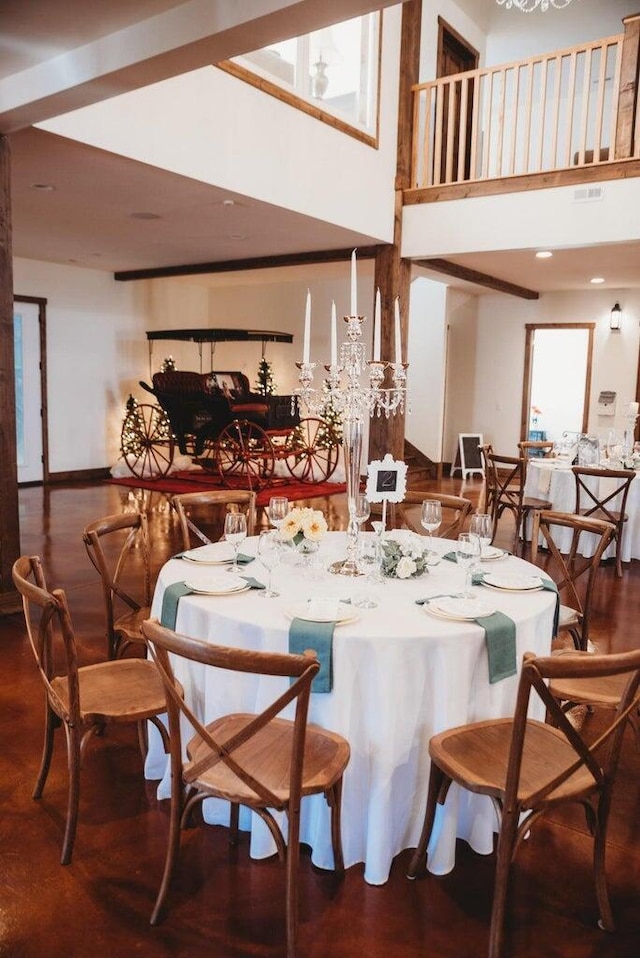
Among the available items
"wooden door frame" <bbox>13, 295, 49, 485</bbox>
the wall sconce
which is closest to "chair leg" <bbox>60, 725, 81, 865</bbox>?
"wooden door frame" <bbox>13, 295, 49, 485</bbox>

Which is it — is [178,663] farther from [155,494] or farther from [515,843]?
[155,494]

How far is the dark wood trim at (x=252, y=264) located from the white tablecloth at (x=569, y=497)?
3090 millimetres

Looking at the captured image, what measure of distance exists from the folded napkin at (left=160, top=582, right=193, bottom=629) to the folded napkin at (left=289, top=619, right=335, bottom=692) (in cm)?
49

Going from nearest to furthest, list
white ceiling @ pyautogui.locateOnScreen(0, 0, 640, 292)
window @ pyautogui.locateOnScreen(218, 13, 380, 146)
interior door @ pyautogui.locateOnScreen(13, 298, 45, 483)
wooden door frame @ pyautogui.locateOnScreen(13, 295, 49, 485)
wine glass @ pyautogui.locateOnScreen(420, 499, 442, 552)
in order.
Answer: wine glass @ pyautogui.locateOnScreen(420, 499, 442, 552) < white ceiling @ pyautogui.locateOnScreen(0, 0, 640, 292) < window @ pyautogui.locateOnScreen(218, 13, 380, 146) < interior door @ pyautogui.locateOnScreen(13, 298, 45, 483) < wooden door frame @ pyautogui.locateOnScreen(13, 295, 49, 485)

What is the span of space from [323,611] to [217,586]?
45cm

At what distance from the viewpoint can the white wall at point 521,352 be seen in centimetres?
1074

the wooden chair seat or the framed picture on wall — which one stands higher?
the framed picture on wall

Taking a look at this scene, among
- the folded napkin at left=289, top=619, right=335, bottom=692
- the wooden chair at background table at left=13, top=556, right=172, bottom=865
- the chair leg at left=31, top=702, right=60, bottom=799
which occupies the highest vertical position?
the folded napkin at left=289, top=619, right=335, bottom=692

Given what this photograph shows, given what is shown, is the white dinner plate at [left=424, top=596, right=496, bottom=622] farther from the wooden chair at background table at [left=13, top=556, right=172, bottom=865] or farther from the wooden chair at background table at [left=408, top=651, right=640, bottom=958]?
the wooden chair at background table at [left=13, top=556, right=172, bottom=865]

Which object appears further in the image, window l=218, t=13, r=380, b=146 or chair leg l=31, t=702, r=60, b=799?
window l=218, t=13, r=380, b=146

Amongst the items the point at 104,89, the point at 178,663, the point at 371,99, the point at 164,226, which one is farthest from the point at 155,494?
the point at 178,663

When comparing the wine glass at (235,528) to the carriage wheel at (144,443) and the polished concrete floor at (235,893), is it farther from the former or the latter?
the carriage wheel at (144,443)

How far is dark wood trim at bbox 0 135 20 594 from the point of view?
4273mm

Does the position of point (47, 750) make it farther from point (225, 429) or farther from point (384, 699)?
point (225, 429)
